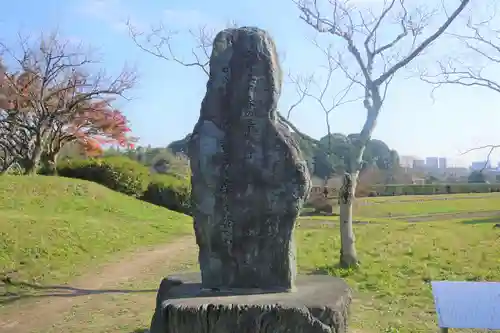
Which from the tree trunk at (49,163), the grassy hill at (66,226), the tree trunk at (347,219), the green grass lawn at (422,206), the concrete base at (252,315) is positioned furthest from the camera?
the green grass lawn at (422,206)

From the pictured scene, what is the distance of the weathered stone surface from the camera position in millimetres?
4836

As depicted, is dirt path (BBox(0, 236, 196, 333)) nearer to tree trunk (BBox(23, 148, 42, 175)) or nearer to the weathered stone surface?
the weathered stone surface

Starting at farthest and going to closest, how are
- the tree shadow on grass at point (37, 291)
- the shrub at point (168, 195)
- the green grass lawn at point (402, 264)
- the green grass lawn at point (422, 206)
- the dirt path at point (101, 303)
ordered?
the green grass lawn at point (422, 206)
the shrub at point (168, 195)
the tree shadow on grass at point (37, 291)
the green grass lawn at point (402, 264)
the dirt path at point (101, 303)

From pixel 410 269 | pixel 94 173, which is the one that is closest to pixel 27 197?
pixel 94 173

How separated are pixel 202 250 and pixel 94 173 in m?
17.5

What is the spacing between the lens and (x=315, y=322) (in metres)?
4.02

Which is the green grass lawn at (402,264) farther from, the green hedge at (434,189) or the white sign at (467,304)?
the green hedge at (434,189)

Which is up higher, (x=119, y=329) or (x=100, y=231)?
(x=100, y=231)

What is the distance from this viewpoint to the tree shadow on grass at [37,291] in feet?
30.4

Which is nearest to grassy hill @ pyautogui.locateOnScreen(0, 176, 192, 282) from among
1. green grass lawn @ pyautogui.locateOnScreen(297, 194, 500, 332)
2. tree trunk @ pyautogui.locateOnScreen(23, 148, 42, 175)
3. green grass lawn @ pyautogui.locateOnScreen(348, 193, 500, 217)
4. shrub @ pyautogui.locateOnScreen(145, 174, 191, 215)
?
shrub @ pyautogui.locateOnScreen(145, 174, 191, 215)

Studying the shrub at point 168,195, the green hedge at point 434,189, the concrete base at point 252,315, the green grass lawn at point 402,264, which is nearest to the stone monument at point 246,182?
the concrete base at point 252,315

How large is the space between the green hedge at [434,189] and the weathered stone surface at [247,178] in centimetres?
2878

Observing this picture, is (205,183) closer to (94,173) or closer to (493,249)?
(493,249)

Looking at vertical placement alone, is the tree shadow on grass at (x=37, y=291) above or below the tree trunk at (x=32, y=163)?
below
